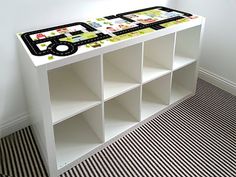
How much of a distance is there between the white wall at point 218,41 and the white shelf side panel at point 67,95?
1186mm

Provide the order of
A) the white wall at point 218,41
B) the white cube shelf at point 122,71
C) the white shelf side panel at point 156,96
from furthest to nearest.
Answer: the white wall at point 218,41, the white shelf side panel at point 156,96, the white cube shelf at point 122,71

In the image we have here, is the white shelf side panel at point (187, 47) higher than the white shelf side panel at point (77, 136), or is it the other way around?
the white shelf side panel at point (187, 47)

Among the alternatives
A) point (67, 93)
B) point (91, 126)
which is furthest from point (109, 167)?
point (67, 93)

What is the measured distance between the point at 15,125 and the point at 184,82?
129cm

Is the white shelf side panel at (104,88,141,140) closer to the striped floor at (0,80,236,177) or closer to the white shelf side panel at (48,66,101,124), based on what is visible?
the striped floor at (0,80,236,177)

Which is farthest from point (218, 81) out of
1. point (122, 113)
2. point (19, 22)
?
point (19, 22)

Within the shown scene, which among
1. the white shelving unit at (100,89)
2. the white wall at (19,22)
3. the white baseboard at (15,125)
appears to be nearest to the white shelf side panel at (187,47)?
the white shelving unit at (100,89)

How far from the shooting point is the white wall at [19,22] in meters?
1.40

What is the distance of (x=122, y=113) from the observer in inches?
70.2

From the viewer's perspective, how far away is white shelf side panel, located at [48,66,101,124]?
1335mm

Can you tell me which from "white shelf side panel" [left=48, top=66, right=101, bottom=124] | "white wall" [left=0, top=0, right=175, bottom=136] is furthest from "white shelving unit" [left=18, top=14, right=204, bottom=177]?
"white wall" [left=0, top=0, right=175, bottom=136]

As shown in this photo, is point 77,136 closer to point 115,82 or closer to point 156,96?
point 115,82

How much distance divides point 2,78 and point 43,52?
0.42 meters

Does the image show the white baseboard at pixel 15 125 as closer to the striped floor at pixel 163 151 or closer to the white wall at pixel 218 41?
the striped floor at pixel 163 151
